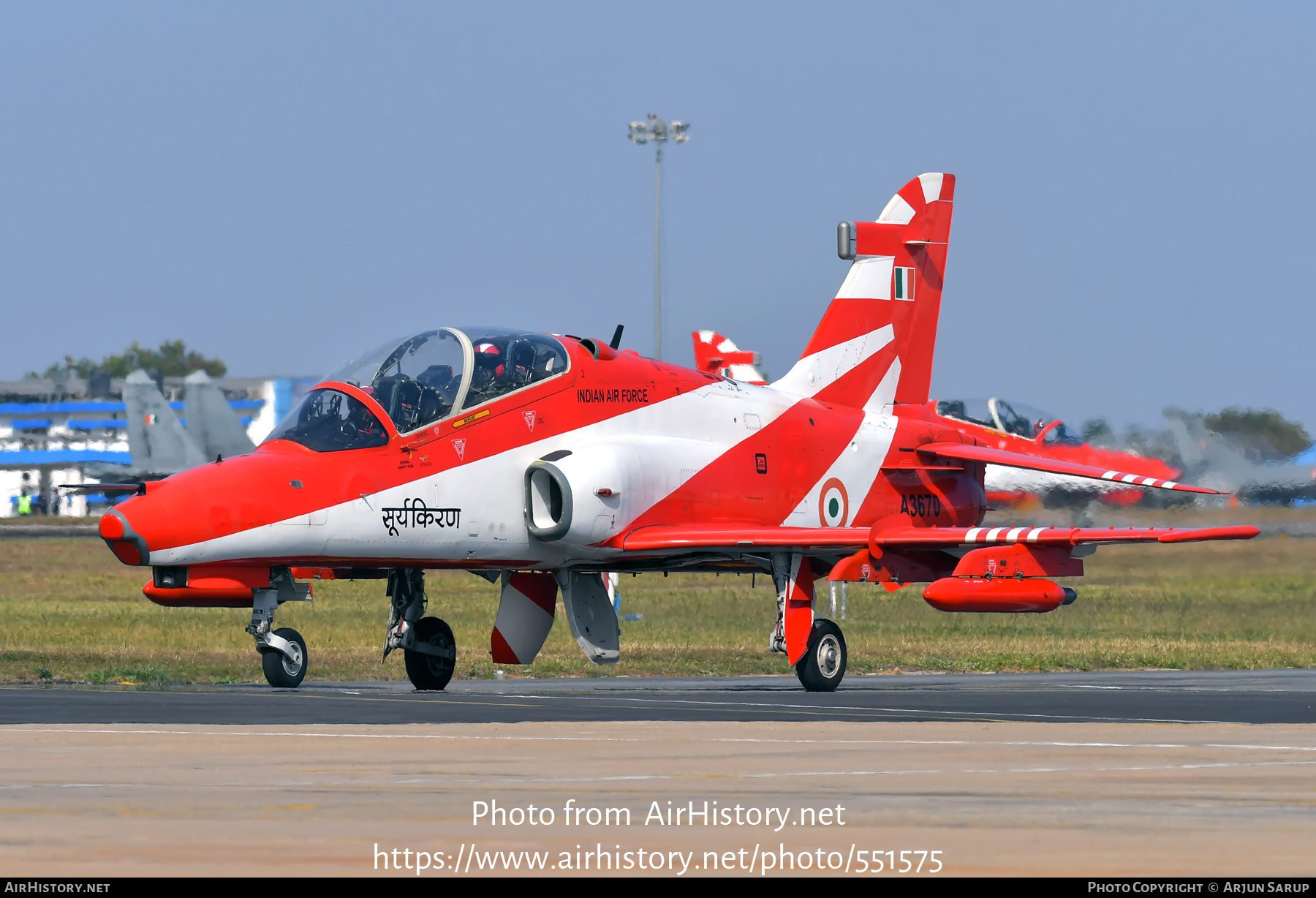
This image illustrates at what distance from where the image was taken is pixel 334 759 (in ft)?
38.2

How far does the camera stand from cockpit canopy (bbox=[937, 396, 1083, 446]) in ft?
130

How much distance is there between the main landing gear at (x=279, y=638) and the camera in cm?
1847

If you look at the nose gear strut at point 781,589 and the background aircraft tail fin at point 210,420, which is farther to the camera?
the background aircraft tail fin at point 210,420

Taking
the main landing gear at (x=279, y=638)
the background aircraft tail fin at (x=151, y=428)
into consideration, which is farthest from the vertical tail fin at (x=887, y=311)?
the background aircraft tail fin at (x=151, y=428)

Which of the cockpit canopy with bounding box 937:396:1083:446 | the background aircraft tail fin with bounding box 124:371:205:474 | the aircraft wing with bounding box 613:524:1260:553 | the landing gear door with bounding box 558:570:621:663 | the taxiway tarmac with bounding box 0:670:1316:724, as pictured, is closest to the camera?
the taxiway tarmac with bounding box 0:670:1316:724

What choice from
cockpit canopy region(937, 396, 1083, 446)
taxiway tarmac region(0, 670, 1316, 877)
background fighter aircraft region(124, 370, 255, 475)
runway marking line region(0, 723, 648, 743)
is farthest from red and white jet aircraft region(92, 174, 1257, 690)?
background fighter aircraft region(124, 370, 255, 475)

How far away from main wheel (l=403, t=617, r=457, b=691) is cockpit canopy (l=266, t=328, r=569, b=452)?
2.69 m

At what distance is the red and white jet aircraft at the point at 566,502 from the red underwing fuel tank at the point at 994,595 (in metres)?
0.02

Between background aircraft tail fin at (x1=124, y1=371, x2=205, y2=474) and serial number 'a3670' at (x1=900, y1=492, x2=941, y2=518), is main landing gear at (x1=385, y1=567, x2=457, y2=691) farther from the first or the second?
background aircraft tail fin at (x1=124, y1=371, x2=205, y2=474)

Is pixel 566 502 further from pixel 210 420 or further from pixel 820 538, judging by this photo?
pixel 210 420

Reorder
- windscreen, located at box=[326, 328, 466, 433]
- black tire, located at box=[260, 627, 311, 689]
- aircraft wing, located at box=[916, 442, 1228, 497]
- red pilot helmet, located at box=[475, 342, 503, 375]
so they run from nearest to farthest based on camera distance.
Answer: black tire, located at box=[260, 627, 311, 689] → windscreen, located at box=[326, 328, 466, 433] → red pilot helmet, located at box=[475, 342, 503, 375] → aircraft wing, located at box=[916, 442, 1228, 497]

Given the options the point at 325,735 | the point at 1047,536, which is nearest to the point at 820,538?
the point at 1047,536

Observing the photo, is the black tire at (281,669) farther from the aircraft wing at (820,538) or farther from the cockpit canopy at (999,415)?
the cockpit canopy at (999,415)
